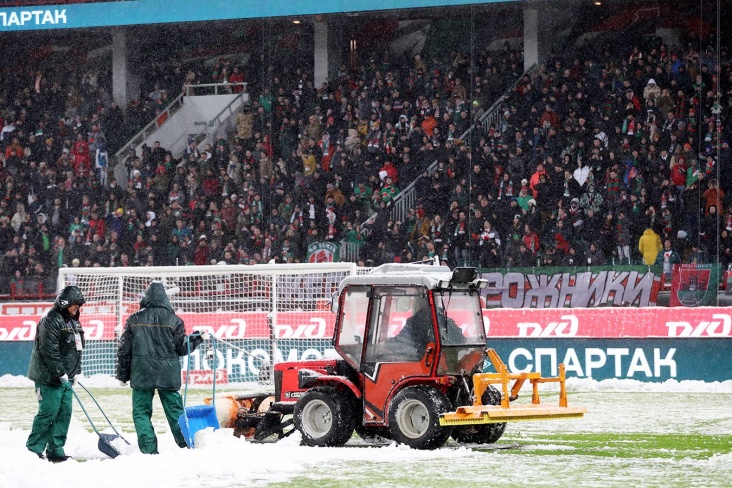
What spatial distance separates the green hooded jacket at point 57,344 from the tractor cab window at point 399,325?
2.57m

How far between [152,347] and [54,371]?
80 cm

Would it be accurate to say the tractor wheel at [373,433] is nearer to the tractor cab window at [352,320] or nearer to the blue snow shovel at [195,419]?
the tractor cab window at [352,320]

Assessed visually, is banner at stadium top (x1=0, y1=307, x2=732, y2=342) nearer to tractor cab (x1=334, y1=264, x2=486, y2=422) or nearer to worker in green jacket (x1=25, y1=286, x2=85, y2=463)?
tractor cab (x1=334, y1=264, x2=486, y2=422)

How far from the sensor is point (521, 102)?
1033 inches

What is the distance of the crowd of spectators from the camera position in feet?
77.2

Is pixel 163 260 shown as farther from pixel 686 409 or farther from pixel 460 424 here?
pixel 460 424

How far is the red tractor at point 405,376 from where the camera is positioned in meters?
10.6

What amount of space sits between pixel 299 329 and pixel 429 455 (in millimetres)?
8559

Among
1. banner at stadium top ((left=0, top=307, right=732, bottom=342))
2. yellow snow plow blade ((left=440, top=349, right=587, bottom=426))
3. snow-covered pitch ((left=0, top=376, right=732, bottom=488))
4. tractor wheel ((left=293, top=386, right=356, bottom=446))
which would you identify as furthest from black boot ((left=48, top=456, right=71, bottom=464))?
banner at stadium top ((left=0, top=307, right=732, bottom=342))

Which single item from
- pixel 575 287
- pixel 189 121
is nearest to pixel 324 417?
pixel 575 287

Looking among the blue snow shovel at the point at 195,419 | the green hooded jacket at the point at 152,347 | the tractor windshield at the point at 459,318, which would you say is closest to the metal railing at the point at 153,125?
the blue snow shovel at the point at 195,419

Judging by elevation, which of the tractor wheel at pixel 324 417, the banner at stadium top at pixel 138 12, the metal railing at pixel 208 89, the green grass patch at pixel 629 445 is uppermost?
the banner at stadium top at pixel 138 12

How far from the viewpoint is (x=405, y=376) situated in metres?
10.8

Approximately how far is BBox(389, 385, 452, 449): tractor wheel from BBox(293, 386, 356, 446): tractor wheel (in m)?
0.46
